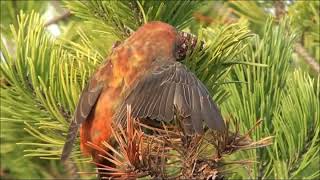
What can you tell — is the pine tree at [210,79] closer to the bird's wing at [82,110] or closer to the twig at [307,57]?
the bird's wing at [82,110]

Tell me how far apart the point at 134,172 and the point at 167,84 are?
24cm

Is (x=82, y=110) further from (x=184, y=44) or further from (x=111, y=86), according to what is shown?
(x=184, y=44)

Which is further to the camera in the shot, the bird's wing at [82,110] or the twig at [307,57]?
the twig at [307,57]

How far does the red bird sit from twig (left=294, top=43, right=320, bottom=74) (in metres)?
0.65

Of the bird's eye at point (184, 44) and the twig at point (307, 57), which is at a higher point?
the bird's eye at point (184, 44)

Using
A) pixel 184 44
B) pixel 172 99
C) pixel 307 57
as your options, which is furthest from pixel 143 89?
pixel 307 57

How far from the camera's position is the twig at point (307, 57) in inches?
80.1

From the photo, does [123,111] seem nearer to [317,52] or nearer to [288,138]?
[288,138]

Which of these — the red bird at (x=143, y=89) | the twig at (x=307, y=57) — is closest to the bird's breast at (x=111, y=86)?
the red bird at (x=143, y=89)

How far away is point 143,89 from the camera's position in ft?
4.36

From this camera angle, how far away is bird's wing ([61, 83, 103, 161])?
1376 millimetres

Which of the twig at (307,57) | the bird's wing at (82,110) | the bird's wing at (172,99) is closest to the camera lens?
the bird's wing at (172,99)

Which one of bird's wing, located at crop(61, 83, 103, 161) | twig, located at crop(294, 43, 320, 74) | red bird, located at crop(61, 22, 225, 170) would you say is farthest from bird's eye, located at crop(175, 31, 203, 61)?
twig, located at crop(294, 43, 320, 74)

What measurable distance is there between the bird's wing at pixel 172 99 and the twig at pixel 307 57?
73cm
